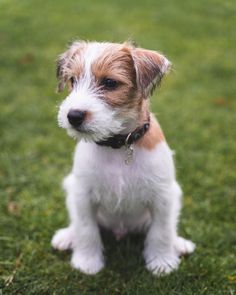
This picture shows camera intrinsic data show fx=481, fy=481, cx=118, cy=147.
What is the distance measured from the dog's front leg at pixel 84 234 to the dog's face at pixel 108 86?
782 mm

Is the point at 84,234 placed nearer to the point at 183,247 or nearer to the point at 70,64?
the point at 183,247

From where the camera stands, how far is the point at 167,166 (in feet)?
12.8

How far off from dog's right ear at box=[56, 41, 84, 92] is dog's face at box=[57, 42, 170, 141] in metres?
0.09

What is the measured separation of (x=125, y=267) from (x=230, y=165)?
8.05 ft

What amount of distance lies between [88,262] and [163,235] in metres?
0.70

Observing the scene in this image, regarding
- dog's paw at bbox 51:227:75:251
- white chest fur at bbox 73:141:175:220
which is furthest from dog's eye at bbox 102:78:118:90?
dog's paw at bbox 51:227:75:251

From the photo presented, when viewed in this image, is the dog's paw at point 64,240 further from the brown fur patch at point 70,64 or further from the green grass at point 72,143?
the brown fur patch at point 70,64

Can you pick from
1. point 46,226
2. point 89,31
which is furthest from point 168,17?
point 46,226

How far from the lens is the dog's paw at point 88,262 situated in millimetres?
4191

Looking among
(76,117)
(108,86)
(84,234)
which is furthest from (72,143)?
(76,117)

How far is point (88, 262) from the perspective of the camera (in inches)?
166

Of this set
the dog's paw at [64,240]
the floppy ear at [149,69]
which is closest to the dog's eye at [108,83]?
the floppy ear at [149,69]

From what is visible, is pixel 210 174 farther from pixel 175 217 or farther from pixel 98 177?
pixel 98 177

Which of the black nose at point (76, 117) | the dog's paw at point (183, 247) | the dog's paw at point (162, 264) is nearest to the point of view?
the black nose at point (76, 117)
